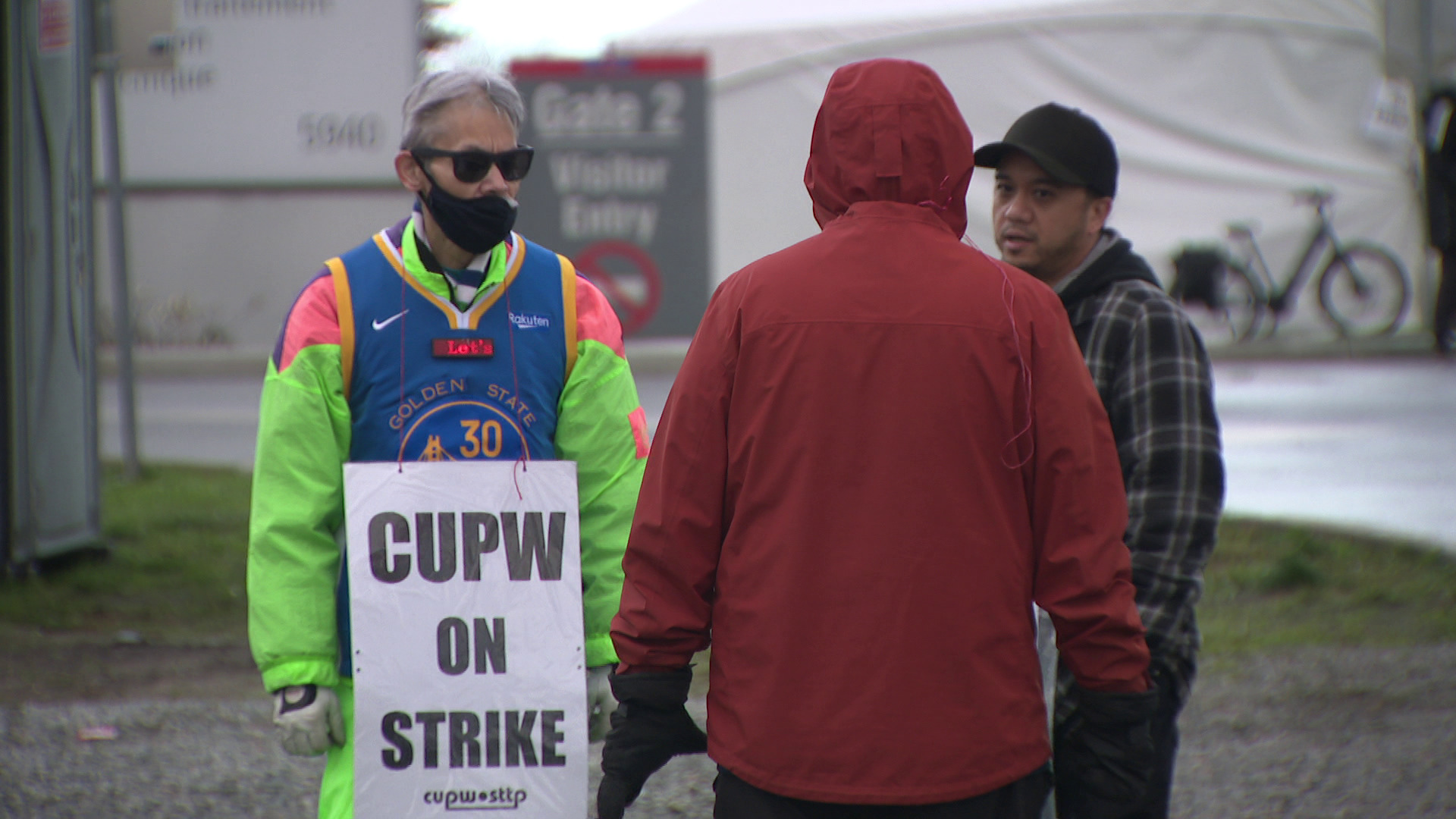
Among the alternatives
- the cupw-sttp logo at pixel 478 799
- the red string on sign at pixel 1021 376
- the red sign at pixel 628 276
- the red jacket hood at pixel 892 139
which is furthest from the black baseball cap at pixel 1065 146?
the red sign at pixel 628 276

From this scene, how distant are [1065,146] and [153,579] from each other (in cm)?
527

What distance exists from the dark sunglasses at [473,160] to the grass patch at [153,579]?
3.79 meters

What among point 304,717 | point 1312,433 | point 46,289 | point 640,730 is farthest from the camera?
point 1312,433

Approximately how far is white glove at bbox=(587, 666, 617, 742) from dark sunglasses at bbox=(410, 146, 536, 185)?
0.92 meters

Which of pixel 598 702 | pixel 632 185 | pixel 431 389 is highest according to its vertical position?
pixel 431 389

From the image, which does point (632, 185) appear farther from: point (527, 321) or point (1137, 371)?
point (1137, 371)

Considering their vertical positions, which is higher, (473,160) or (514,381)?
(473,160)

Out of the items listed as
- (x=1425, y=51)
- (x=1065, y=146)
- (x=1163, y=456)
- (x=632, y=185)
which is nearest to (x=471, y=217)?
(x=1065, y=146)

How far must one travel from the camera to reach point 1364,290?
15.9 metres

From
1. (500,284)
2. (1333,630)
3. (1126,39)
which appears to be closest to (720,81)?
(1126,39)

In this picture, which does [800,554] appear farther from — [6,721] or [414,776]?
[6,721]

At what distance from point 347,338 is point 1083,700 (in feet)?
4.52

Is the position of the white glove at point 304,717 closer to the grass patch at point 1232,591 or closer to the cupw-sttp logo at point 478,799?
the cupw-sttp logo at point 478,799

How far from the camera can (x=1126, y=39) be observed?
16375 millimetres
